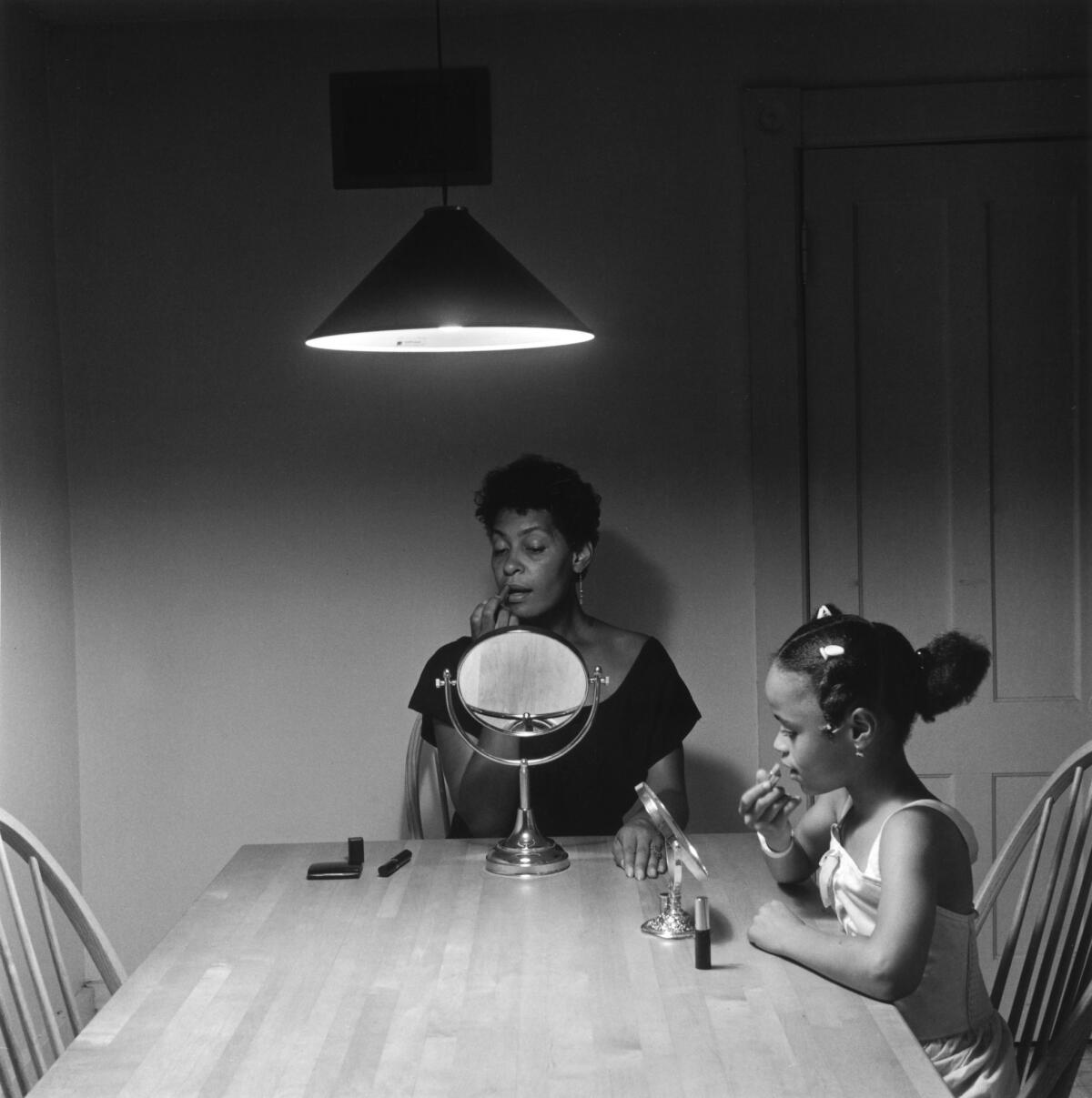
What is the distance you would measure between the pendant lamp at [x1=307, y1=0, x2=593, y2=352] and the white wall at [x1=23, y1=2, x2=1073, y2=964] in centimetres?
117

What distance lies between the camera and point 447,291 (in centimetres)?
181

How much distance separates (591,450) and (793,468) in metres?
0.45

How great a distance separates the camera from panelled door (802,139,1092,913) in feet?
10.0

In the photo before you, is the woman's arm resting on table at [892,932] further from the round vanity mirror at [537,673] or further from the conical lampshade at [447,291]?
the conical lampshade at [447,291]

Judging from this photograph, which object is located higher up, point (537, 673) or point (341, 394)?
A: point (341, 394)

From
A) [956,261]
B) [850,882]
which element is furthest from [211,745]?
[956,261]

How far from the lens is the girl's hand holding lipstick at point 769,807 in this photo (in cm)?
190

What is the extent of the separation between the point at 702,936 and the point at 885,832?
0.84ft

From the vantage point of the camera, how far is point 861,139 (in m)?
3.04

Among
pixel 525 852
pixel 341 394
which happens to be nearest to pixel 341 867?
pixel 525 852

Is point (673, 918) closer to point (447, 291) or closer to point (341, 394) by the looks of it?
point (447, 291)

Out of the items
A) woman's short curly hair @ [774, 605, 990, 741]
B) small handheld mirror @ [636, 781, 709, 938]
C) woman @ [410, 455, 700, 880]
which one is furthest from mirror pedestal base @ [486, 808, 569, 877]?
woman's short curly hair @ [774, 605, 990, 741]

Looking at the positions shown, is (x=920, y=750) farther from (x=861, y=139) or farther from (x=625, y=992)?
(x=625, y=992)

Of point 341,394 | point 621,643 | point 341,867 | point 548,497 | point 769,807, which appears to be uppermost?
point 341,394
